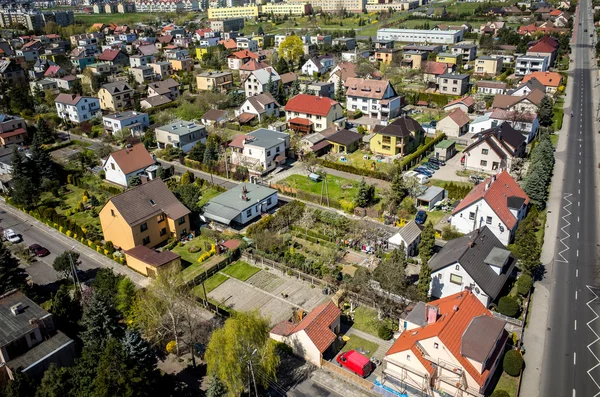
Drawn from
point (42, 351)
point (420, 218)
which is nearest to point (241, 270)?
point (42, 351)

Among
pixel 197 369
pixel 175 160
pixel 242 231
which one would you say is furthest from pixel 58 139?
pixel 197 369

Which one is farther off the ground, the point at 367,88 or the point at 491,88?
the point at 367,88

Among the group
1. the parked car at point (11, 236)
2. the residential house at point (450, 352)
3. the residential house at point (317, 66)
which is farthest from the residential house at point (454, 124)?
the parked car at point (11, 236)

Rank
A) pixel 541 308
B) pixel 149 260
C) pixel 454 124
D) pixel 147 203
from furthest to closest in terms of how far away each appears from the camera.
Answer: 1. pixel 454 124
2. pixel 147 203
3. pixel 149 260
4. pixel 541 308

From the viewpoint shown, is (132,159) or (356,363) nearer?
(356,363)

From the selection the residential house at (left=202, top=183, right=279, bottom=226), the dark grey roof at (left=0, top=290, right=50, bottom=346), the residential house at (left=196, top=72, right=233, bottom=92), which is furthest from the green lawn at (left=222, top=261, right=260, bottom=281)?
the residential house at (left=196, top=72, right=233, bottom=92)

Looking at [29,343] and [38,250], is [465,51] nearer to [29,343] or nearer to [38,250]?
[38,250]

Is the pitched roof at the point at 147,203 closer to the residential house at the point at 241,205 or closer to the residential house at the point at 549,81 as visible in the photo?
the residential house at the point at 241,205
